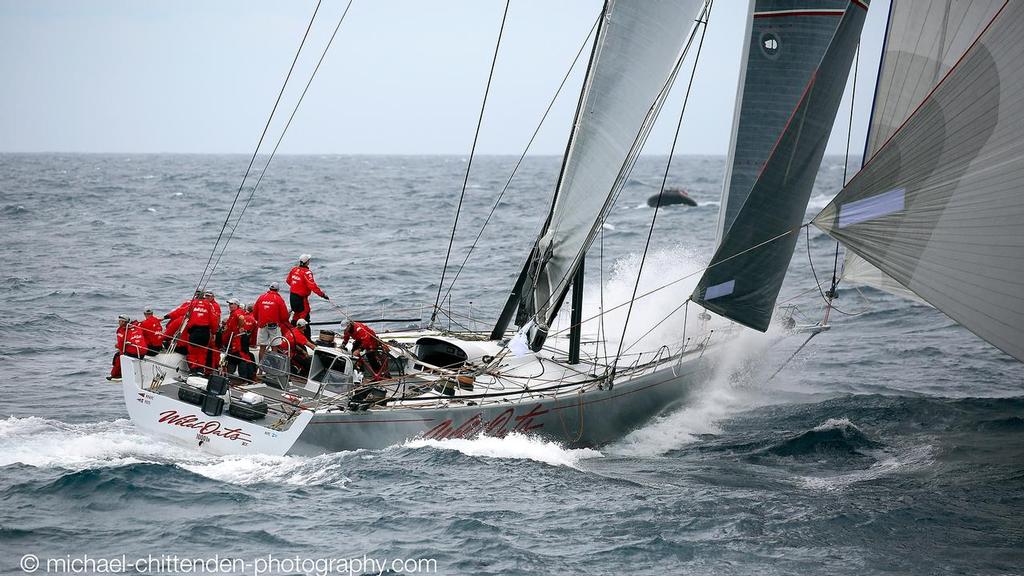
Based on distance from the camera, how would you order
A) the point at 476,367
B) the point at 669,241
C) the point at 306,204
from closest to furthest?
the point at 476,367 < the point at 669,241 < the point at 306,204

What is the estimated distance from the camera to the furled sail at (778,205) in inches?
482

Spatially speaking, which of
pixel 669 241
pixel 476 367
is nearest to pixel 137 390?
pixel 476 367

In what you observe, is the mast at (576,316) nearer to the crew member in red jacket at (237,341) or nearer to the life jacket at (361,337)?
the life jacket at (361,337)

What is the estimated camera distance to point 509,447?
43.3 ft

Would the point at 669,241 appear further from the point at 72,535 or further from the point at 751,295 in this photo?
the point at 72,535

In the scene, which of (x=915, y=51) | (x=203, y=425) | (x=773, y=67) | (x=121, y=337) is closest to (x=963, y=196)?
(x=773, y=67)

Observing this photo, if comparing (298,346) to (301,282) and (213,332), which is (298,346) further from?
(213,332)

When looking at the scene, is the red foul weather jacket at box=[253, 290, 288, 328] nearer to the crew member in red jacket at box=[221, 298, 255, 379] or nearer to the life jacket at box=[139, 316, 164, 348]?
the crew member in red jacket at box=[221, 298, 255, 379]

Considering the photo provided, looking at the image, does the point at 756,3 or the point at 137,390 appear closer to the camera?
the point at 137,390

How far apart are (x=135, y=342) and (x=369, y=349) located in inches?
122

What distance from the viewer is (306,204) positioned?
54.5m

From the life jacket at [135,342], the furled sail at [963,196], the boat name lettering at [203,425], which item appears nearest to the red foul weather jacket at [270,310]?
the life jacket at [135,342]

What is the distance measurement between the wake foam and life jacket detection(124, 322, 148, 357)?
3.71m

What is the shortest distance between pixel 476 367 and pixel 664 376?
9.74 feet
